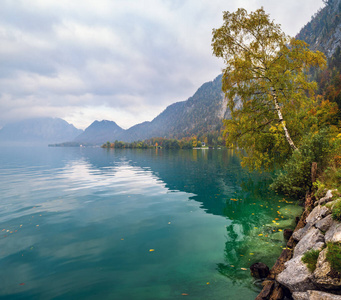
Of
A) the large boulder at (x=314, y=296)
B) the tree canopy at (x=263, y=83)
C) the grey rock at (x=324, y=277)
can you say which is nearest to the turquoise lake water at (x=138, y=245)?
the large boulder at (x=314, y=296)

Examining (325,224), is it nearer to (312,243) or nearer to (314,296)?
(312,243)

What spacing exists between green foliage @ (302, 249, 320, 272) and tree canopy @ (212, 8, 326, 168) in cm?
1394

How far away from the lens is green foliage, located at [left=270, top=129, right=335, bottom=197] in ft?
51.4

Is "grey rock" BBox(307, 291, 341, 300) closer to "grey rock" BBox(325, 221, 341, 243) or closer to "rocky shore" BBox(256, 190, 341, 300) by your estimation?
"rocky shore" BBox(256, 190, 341, 300)

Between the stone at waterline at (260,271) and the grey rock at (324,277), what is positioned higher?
the grey rock at (324,277)

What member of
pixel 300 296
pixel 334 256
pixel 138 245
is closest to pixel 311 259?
pixel 334 256

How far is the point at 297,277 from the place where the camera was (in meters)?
5.66

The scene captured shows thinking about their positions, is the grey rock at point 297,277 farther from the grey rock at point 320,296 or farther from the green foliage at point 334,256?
the green foliage at point 334,256

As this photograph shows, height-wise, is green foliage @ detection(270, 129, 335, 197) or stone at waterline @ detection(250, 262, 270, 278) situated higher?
green foliage @ detection(270, 129, 335, 197)

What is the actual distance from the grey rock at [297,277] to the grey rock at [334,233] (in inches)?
45.2

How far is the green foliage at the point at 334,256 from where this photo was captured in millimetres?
4923

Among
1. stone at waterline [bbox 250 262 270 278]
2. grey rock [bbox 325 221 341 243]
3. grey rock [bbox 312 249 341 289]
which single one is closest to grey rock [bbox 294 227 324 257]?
grey rock [bbox 325 221 341 243]

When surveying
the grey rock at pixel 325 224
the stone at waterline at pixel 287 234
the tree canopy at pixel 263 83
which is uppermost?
the tree canopy at pixel 263 83

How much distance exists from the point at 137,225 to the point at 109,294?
6916mm
